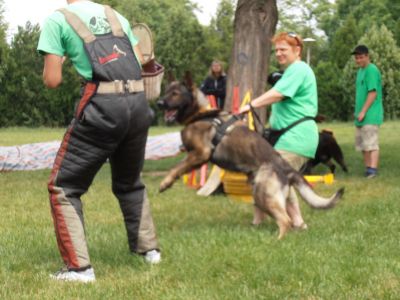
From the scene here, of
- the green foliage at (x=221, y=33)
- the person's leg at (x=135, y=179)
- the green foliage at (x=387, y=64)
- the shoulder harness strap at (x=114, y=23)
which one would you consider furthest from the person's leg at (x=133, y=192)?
the green foliage at (x=221, y=33)

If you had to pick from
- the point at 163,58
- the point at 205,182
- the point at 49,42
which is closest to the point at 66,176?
the point at 49,42

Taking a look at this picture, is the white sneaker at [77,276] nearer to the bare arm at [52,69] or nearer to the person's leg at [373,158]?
the bare arm at [52,69]

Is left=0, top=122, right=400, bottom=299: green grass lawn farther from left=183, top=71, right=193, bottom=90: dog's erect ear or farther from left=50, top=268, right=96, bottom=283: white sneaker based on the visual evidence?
left=183, top=71, right=193, bottom=90: dog's erect ear

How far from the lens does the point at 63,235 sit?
187 inches

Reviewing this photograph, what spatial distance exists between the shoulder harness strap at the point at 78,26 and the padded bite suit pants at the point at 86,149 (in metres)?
0.32

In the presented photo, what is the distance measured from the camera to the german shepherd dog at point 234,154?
6.37 metres

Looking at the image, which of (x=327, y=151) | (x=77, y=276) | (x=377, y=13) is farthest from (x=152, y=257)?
(x=377, y=13)

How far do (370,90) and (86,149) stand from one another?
751cm

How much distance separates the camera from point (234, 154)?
21.2ft

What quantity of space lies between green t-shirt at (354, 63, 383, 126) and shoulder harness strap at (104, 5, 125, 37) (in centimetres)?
728

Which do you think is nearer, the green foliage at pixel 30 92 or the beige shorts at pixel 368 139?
the beige shorts at pixel 368 139

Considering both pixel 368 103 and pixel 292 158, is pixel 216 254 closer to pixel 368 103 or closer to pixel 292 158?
pixel 292 158

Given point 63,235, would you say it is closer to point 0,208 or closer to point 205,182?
point 0,208

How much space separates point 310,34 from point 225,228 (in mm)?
55013
